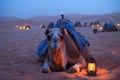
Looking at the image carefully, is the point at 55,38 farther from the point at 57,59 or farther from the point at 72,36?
the point at 72,36

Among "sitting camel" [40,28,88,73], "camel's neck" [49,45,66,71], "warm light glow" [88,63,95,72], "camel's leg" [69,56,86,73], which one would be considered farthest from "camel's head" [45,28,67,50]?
"warm light glow" [88,63,95,72]

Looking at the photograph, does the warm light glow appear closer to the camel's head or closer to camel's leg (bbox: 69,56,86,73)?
camel's leg (bbox: 69,56,86,73)

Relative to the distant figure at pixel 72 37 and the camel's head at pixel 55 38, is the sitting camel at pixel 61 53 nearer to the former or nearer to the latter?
the camel's head at pixel 55 38

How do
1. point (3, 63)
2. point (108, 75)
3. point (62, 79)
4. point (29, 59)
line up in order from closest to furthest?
point (62, 79) < point (108, 75) < point (3, 63) < point (29, 59)

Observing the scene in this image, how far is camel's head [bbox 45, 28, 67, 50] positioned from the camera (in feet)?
16.7

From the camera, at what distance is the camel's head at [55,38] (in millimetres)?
5092

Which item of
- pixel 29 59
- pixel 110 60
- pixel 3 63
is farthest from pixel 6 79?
pixel 110 60

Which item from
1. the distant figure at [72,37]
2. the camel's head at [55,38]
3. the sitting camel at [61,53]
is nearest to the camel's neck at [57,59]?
the sitting camel at [61,53]

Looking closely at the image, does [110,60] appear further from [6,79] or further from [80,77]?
[6,79]

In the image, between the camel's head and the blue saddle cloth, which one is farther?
the blue saddle cloth

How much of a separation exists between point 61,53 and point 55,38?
1.41 feet

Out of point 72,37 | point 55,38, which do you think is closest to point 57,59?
point 55,38

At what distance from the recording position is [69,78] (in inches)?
205

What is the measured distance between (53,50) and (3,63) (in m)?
2.37
